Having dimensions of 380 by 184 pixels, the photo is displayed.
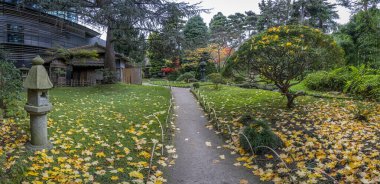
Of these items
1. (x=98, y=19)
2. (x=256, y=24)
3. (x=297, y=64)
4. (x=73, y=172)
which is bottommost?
(x=73, y=172)

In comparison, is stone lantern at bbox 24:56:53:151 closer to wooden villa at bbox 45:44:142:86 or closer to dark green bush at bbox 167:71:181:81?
wooden villa at bbox 45:44:142:86

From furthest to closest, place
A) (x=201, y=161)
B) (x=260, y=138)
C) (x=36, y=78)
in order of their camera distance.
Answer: (x=260, y=138) < (x=201, y=161) < (x=36, y=78)

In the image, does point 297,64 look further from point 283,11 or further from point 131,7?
point 283,11

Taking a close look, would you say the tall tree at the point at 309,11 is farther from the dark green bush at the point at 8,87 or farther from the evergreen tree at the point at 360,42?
the dark green bush at the point at 8,87

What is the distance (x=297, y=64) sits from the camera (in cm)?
923

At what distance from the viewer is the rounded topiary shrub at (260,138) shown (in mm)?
6277

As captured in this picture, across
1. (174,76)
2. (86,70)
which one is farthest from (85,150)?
(174,76)

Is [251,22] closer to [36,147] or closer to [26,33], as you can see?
[26,33]

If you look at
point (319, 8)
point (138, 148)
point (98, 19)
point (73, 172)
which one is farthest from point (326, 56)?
point (319, 8)

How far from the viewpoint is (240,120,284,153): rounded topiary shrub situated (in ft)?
20.6

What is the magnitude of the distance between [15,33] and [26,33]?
81 cm

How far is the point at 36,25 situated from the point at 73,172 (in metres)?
19.4

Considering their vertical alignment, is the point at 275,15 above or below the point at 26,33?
above

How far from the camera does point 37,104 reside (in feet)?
A: 18.8
